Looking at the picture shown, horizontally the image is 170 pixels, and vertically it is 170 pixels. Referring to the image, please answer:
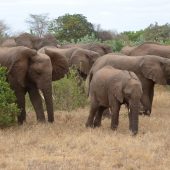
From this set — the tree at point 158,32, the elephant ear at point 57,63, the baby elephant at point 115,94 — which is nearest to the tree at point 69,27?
the tree at point 158,32

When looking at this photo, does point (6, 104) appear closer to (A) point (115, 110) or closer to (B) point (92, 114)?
(B) point (92, 114)

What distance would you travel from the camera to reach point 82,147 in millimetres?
8703

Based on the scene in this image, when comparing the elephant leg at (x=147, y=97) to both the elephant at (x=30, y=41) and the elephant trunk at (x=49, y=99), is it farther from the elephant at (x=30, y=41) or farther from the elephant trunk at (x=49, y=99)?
the elephant at (x=30, y=41)

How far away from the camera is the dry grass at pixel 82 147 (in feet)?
25.1

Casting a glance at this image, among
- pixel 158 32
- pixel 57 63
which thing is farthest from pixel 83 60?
pixel 158 32

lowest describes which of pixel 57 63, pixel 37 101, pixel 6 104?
pixel 37 101

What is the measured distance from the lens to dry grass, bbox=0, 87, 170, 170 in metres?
7.64

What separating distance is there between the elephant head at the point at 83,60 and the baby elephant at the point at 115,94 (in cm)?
492

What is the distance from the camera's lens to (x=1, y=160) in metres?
7.79

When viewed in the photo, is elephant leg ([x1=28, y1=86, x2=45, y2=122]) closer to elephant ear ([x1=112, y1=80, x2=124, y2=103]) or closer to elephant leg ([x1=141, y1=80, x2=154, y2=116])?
elephant ear ([x1=112, y1=80, x2=124, y2=103])

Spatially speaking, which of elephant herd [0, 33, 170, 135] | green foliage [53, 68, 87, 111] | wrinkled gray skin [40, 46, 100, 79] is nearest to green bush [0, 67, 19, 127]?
elephant herd [0, 33, 170, 135]

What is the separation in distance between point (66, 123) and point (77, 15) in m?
33.2

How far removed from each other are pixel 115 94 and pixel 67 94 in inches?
149

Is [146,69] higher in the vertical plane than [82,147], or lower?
higher
